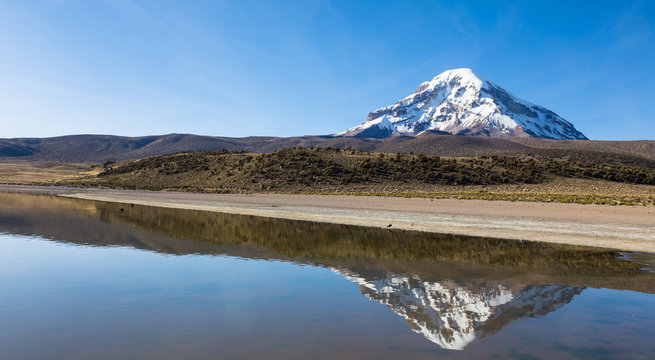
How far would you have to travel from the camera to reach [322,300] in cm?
960

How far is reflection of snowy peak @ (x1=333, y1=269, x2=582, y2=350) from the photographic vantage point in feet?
25.3

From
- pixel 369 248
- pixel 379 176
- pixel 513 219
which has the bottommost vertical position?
pixel 369 248

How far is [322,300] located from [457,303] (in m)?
3.15

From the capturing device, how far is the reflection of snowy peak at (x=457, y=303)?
770cm

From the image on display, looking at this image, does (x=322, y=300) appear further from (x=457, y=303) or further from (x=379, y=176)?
(x=379, y=176)

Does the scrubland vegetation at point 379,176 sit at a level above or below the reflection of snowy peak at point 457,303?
above

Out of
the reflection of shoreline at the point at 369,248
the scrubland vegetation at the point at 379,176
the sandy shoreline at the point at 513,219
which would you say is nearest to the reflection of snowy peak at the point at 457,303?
the reflection of shoreline at the point at 369,248

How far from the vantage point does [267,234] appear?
21484mm

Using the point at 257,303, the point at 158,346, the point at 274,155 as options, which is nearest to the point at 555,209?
the point at 257,303

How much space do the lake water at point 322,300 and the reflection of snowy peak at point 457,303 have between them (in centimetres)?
5

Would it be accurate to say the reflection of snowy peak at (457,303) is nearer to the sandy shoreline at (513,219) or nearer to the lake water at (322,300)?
the lake water at (322,300)

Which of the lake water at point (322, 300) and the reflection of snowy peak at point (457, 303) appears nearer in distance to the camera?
the lake water at point (322, 300)

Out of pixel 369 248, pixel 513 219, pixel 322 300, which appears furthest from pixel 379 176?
pixel 322 300

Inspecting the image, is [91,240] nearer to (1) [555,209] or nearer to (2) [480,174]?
(1) [555,209]
